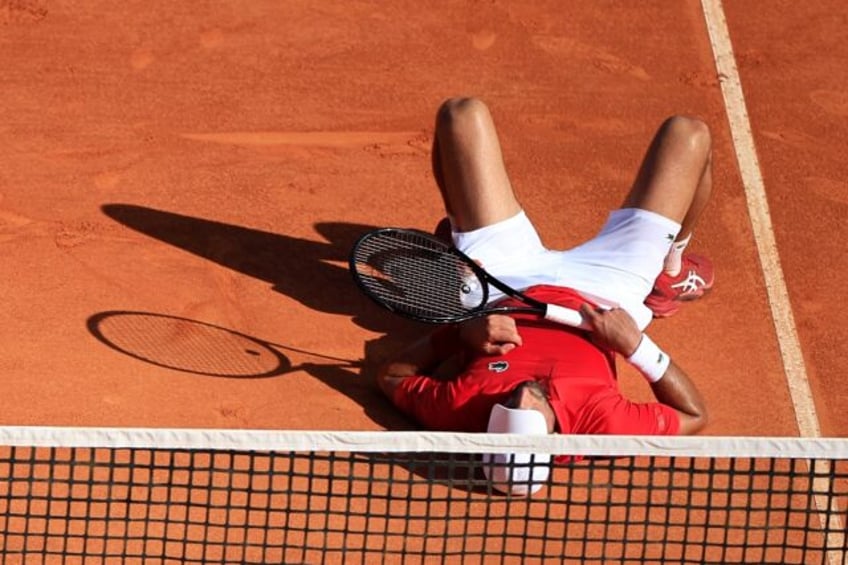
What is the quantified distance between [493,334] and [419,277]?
623 millimetres

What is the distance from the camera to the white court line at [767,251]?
782 centimetres

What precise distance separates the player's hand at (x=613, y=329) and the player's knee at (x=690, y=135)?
1.02 m

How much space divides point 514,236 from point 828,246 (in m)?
1.98

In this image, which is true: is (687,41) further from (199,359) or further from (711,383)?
(199,359)

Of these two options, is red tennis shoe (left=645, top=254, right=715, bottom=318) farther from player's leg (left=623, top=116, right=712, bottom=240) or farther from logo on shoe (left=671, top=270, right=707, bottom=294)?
player's leg (left=623, top=116, right=712, bottom=240)

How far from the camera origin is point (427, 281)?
8.20 metres

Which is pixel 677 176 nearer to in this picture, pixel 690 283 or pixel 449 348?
pixel 690 283

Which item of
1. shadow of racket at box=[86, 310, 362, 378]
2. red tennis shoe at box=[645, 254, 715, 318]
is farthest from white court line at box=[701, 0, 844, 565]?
shadow of racket at box=[86, 310, 362, 378]

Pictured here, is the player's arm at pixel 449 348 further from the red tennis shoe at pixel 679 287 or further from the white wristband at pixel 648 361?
the red tennis shoe at pixel 679 287

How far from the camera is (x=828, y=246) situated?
945 cm

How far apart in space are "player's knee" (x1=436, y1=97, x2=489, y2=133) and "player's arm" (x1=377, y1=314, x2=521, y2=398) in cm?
101

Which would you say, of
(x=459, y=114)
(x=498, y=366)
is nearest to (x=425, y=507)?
(x=498, y=366)

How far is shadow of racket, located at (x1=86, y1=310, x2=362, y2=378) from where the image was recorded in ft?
26.9

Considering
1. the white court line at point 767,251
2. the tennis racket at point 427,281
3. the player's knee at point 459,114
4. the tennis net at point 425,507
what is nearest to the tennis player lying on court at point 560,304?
the player's knee at point 459,114
